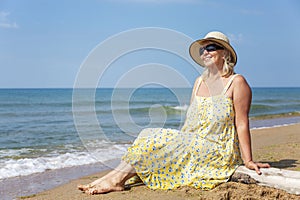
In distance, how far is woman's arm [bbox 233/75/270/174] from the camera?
10.4 feet

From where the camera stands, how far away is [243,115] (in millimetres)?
3230

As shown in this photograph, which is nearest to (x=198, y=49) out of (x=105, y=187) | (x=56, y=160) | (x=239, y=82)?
(x=239, y=82)

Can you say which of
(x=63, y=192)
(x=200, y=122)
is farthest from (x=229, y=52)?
(x=63, y=192)

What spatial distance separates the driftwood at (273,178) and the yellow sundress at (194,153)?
3.1 inches

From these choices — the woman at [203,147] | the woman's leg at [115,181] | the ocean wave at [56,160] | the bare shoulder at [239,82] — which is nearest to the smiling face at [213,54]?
the woman at [203,147]

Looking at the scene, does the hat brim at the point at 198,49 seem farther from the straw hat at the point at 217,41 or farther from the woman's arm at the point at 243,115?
the woman's arm at the point at 243,115

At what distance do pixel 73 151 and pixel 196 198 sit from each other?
4.46 meters

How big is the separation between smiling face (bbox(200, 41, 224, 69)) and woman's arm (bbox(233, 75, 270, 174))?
26cm

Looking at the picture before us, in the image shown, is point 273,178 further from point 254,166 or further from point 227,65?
point 227,65

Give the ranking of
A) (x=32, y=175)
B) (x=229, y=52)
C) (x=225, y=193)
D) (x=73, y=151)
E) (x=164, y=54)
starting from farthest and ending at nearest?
(x=73, y=151) → (x=32, y=175) → (x=164, y=54) → (x=229, y=52) → (x=225, y=193)

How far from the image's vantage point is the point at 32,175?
5.09 meters

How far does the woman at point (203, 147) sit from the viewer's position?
125 inches

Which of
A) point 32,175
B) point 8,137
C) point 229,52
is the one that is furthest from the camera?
point 8,137

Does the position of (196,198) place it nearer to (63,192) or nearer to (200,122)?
(200,122)
